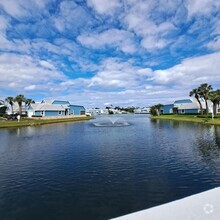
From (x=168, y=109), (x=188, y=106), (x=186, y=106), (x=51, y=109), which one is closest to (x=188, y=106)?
(x=188, y=106)

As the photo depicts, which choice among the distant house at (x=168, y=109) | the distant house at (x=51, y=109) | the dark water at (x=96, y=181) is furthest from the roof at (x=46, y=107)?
the dark water at (x=96, y=181)

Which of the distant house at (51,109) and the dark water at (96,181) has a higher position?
the distant house at (51,109)

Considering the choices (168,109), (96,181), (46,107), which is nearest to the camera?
(96,181)

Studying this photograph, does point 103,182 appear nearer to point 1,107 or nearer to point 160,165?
point 160,165

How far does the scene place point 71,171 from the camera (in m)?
16.0

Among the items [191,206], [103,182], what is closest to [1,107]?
[103,182]

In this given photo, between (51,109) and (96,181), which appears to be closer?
(96,181)

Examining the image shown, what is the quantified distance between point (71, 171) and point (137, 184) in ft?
17.6

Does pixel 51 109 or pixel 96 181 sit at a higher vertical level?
pixel 51 109

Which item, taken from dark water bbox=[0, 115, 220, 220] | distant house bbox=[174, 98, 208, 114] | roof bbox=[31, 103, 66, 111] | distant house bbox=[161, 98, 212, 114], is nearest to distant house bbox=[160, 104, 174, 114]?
distant house bbox=[161, 98, 212, 114]

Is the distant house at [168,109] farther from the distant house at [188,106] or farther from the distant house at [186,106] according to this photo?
the distant house at [188,106]

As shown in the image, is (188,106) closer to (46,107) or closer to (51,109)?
(51,109)

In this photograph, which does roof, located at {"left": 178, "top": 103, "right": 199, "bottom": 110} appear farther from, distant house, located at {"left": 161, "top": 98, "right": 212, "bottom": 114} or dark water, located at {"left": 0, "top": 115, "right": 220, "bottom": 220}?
dark water, located at {"left": 0, "top": 115, "right": 220, "bottom": 220}

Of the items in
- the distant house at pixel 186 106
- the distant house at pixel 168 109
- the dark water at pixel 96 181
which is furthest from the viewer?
the distant house at pixel 168 109
